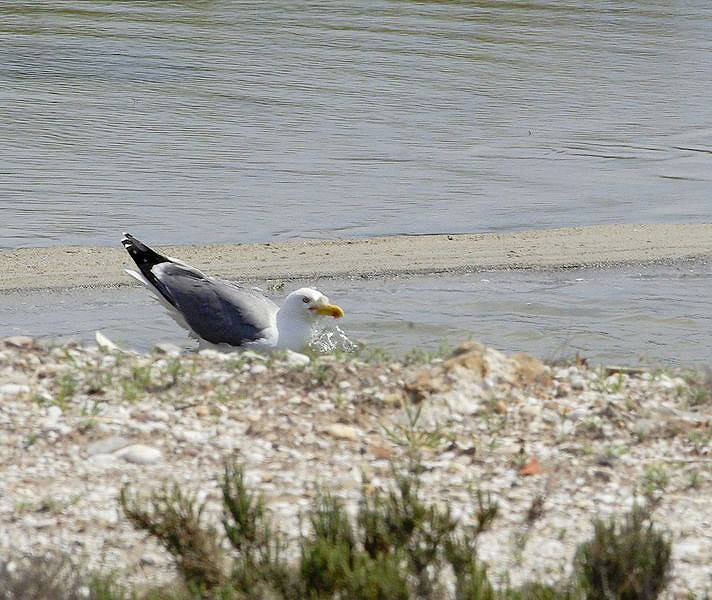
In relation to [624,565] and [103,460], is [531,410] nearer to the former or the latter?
[103,460]

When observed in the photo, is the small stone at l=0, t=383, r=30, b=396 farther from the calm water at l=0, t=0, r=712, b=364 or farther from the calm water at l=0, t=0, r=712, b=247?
the calm water at l=0, t=0, r=712, b=247

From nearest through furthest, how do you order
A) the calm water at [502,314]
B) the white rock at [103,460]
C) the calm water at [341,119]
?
the white rock at [103,460], the calm water at [502,314], the calm water at [341,119]

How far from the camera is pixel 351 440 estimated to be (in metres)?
5.73

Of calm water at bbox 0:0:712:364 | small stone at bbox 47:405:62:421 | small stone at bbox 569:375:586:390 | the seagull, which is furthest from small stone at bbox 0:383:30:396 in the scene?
calm water at bbox 0:0:712:364

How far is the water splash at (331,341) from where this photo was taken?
837cm

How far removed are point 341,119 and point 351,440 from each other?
11125mm

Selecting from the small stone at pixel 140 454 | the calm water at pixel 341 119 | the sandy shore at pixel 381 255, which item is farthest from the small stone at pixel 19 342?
the calm water at pixel 341 119

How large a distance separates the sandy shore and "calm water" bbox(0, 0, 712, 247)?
0.48m

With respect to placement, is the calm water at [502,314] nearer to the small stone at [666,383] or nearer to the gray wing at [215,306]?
the gray wing at [215,306]

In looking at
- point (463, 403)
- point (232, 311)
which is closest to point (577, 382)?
point (463, 403)

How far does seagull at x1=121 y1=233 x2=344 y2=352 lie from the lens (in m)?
8.21

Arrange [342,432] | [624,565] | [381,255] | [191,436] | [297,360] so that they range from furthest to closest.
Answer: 1. [381,255]
2. [297,360]
3. [342,432]
4. [191,436]
5. [624,565]

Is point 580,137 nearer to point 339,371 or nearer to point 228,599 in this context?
point 339,371

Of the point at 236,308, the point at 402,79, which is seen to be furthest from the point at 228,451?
the point at 402,79
